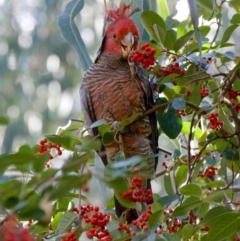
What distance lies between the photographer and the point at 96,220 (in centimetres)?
125

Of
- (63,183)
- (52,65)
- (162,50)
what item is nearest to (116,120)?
(162,50)

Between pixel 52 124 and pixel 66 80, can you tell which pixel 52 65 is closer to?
pixel 66 80

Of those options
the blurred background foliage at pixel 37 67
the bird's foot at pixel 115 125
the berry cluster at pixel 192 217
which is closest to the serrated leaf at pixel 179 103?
the berry cluster at pixel 192 217

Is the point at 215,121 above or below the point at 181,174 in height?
above

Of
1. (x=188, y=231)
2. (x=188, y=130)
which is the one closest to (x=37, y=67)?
(x=188, y=130)

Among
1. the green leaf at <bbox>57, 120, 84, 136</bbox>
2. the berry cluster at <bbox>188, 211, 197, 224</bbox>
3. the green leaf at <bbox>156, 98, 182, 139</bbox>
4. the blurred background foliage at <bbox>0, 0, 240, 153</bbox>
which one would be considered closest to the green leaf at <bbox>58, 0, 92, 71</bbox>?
the green leaf at <bbox>57, 120, 84, 136</bbox>

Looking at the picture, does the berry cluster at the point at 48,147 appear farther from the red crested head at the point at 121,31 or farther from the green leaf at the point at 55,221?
the red crested head at the point at 121,31

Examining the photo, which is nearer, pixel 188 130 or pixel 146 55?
pixel 146 55

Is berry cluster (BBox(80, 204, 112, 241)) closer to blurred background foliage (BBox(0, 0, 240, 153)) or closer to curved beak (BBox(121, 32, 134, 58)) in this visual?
curved beak (BBox(121, 32, 134, 58))

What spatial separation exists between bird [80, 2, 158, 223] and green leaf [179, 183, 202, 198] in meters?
0.52

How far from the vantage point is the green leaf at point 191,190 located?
4.04 ft

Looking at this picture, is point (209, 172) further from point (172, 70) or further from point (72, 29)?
point (72, 29)

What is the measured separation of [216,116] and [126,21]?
52 centimetres

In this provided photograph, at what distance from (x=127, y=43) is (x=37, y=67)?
4195 millimetres
